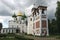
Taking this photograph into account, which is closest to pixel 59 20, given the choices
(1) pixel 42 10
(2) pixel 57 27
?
(2) pixel 57 27

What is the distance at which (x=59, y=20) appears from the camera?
222 ft

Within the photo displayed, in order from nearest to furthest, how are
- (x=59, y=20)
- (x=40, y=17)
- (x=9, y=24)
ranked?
1. (x=40, y=17)
2. (x=59, y=20)
3. (x=9, y=24)

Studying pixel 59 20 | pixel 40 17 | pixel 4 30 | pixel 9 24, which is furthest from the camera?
pixel 9 24

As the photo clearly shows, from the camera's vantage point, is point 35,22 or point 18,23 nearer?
point 35,22

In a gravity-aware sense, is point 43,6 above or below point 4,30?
above

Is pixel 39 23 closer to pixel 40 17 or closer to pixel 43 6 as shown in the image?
pixel 40 17

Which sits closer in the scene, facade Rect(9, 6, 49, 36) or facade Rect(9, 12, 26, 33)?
facade Rect(9, 6, 49, 36)

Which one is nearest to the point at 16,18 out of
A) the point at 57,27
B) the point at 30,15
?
the point at 30,15

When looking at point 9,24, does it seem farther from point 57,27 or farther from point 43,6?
point 43,6

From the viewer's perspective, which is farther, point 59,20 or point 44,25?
point 59,20

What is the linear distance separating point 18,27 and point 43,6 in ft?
143

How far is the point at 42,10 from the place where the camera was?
172 ft

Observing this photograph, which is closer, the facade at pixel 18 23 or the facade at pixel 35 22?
the facade at pixel 35 22

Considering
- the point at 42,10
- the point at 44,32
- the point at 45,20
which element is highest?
the point at 42,10
